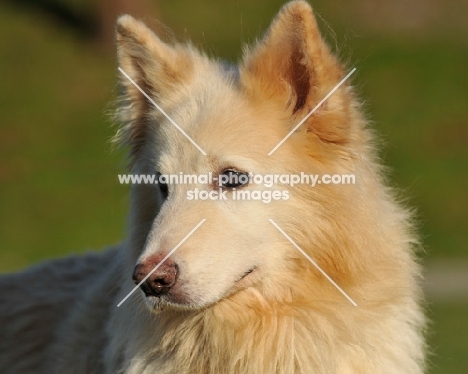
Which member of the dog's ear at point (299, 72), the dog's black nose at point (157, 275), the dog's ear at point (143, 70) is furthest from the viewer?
the dog's ear at point (143, 70)

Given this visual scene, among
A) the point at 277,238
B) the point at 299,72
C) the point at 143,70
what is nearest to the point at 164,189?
the point at 277,238

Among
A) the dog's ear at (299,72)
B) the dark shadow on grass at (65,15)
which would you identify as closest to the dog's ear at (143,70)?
the dog's ear at (299,72)

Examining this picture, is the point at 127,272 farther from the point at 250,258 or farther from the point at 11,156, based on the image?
the point at 11,156

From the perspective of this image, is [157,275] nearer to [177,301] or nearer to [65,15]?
[177,301]

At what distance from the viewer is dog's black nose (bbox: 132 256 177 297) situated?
4.13 metres

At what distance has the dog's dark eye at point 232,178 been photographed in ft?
14.9

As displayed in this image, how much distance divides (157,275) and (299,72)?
1.34 metres

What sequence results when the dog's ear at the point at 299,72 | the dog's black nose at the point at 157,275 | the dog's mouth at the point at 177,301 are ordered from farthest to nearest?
the dog's ear at the point at 299,72
the dog's mouth at the point at 177,301
the dog's black nose at the point at 157,275

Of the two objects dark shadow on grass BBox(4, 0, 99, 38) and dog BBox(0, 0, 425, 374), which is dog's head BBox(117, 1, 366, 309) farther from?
dark shadow on grass BBox(4, 0, 99, 38)

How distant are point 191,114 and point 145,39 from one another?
55 centimetres

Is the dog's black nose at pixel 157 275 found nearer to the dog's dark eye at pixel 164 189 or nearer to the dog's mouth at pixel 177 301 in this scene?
the dog's mouth at pixel 177 301

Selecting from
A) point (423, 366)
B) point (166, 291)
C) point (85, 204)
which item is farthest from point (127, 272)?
A: point (85, 204)

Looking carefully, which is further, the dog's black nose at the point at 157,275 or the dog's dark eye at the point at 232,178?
the dog's dark eye at the point at 232,178

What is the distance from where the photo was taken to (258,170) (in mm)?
4578
